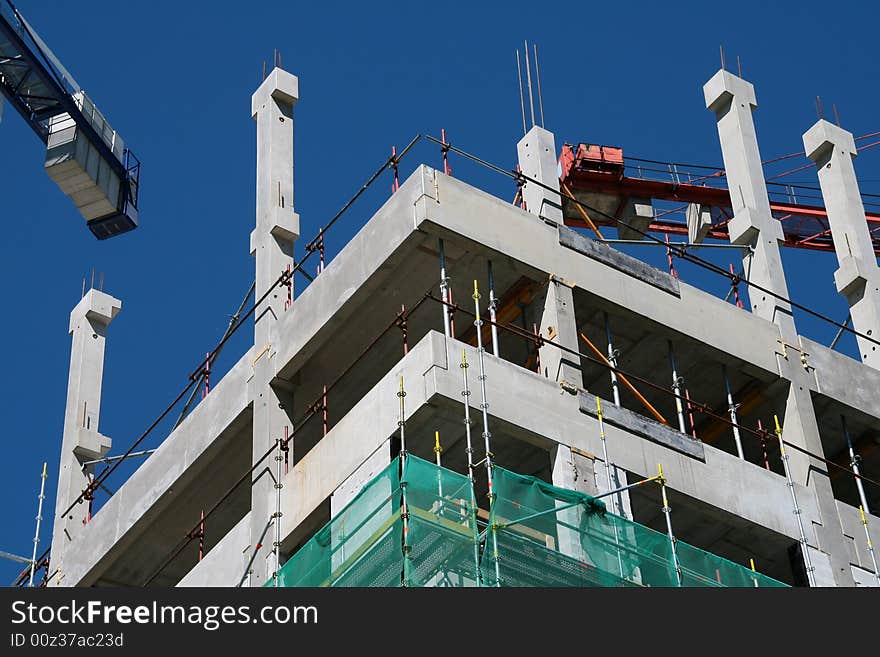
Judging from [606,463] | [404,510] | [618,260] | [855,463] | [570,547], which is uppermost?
[618,260]

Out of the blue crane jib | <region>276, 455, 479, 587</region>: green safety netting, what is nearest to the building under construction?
<region>276, 455, 479, 587</region>: green safety netting

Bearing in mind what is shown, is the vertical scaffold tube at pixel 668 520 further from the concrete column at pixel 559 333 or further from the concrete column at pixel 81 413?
the concrete column at pixel 81 413

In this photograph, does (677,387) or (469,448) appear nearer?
(469,448)

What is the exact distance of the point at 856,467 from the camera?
35688 mm

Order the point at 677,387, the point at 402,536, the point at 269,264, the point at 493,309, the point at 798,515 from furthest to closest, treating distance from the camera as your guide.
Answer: the point at 269,264 → the point at 677,387 → the point at 798,515 → the point at 493,309 → the point at 402,536

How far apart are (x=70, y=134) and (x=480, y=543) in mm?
25343

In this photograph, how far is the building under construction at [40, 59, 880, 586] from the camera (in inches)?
1169

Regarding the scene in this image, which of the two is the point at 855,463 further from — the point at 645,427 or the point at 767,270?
the point at 645,427

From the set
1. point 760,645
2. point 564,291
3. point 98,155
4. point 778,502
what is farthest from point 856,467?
point 98,155

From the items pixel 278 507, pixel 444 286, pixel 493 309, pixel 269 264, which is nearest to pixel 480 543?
pixel 493 309

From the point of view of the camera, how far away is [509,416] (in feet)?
101

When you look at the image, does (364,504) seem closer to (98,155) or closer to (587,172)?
(587,172)

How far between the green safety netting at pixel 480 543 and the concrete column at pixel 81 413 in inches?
484

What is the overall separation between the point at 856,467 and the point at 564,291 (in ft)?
21.2
